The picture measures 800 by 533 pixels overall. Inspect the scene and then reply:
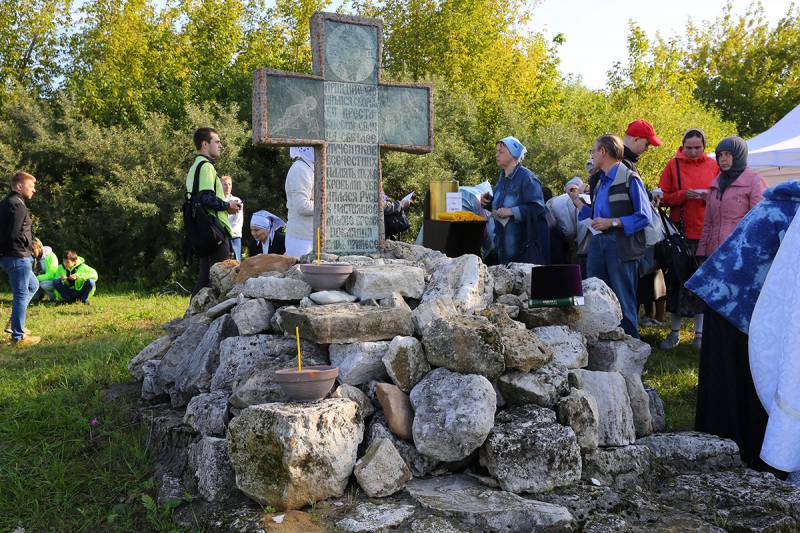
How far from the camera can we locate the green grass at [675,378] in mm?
4520

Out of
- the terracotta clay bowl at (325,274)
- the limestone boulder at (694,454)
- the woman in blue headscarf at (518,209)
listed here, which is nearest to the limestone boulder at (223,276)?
the terracotta clay bowl at (325,274)

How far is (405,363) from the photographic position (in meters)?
3.50

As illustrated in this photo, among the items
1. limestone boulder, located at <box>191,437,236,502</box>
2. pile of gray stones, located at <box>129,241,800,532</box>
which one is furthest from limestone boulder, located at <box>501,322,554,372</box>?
limestone boulder, located at <box>191,437,236,502</box>

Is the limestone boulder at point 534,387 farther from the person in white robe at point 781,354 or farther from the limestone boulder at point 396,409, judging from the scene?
the person in white robe at point 781,354

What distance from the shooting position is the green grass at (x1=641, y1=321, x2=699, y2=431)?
14.8 feet

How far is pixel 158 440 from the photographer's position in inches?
159

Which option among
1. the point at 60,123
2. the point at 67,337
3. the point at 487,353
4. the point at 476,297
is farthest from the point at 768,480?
the point at 60,123

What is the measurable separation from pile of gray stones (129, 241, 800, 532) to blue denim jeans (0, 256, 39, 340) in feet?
10.6

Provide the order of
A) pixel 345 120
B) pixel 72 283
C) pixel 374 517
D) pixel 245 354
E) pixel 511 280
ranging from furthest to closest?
1. pixel 72 283
2. pixel 345 120
3. pixel 511 280
4. pixel 245 354
5. pixel 374 517

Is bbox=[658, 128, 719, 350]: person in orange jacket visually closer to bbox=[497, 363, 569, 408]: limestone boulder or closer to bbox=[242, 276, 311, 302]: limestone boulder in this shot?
bbox=[497, 363, 569, 408]: limestone boulder

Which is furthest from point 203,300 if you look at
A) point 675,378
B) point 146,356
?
point 675,378

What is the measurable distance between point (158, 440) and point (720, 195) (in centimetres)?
477

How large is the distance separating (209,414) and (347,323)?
865 millimetres

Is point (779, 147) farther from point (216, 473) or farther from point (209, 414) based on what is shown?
point (216, 473)
